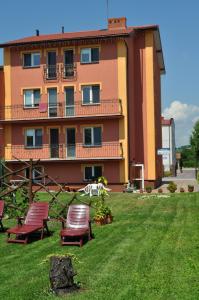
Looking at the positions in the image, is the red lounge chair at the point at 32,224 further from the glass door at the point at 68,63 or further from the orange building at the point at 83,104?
the glass door at the point at 68,63

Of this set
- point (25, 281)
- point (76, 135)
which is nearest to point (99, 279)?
point (25, 281)

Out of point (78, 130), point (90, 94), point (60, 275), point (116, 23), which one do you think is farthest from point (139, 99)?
point (60, 275)

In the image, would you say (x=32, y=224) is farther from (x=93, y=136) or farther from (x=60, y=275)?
(x=93, y=136)

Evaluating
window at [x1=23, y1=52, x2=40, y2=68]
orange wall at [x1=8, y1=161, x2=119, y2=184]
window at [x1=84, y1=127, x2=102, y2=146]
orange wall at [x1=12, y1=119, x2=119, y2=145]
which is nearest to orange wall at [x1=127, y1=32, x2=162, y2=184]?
orange wall at [x1=12, y1=119, x2=119, y2=145]

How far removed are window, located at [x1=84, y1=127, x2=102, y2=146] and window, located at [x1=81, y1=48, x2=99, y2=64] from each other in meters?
5.05

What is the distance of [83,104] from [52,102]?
257 centimetres

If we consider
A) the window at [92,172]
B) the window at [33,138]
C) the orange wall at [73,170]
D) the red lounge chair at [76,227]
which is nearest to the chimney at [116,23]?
the window at [33,138]

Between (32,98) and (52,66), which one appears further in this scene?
(32,98)

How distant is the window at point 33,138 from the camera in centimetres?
3688

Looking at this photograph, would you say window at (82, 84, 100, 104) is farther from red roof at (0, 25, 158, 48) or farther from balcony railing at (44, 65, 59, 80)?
red roof at (0, 25, 158, 48)

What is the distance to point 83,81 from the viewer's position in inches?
1423

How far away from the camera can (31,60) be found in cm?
3722

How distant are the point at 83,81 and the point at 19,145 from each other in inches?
272

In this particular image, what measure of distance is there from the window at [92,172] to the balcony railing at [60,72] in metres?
6.86
